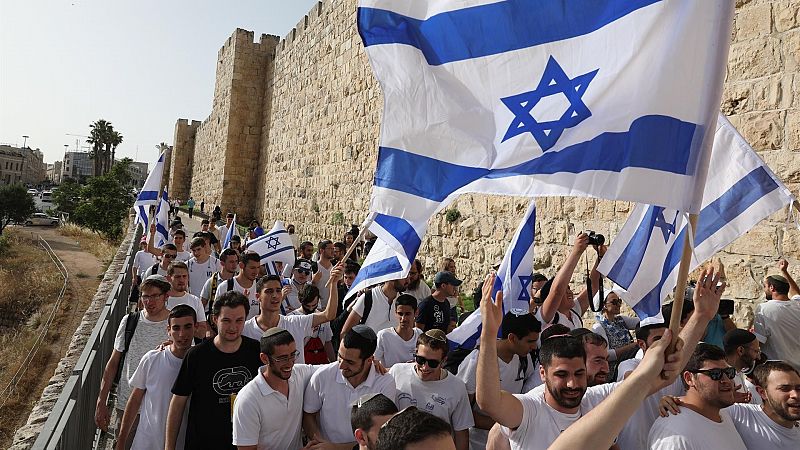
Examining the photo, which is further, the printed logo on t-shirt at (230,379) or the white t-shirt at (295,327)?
the white t-shirt at (295,327)

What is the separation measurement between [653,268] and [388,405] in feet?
5.06

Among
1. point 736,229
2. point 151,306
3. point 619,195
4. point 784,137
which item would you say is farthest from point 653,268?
point 151,306

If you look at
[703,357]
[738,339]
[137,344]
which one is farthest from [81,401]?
[738,339]

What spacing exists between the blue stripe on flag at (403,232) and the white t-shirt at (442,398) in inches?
36.5

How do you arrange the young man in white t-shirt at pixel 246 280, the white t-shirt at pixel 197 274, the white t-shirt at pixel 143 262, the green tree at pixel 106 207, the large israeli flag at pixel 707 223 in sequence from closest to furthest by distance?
1. the large israeli flag at pixel 707 223
2. the young man in white t-shirt at pixel 246 280
3. the white t-shirt at pixel 197 274
4. the white t-shirt at pixel 143 262
5. the green tree at pixel 106 207

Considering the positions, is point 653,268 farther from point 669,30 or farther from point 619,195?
point 669,30

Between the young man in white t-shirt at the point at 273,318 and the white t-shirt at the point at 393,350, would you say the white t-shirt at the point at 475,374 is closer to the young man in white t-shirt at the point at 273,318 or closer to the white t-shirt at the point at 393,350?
the white t-shirt at the point at 393,350

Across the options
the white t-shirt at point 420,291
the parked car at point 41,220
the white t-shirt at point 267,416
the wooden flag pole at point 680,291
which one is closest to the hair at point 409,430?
the wooden flag pole at point 680,291

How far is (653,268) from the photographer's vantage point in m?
2.99

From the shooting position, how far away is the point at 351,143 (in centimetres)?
1291

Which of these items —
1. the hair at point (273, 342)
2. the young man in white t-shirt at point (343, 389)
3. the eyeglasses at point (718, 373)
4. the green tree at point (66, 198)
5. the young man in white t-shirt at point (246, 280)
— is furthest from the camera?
the green tree at point (66, 198)

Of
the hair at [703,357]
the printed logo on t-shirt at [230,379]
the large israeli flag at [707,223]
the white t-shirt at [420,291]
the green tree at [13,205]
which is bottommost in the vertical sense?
the green tree at [13,205]

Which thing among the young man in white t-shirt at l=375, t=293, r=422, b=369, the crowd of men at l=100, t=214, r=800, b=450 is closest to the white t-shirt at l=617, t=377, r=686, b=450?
the crowd of men at l=100, t=214, r=800, b=450

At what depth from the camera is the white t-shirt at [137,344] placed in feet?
13.3
